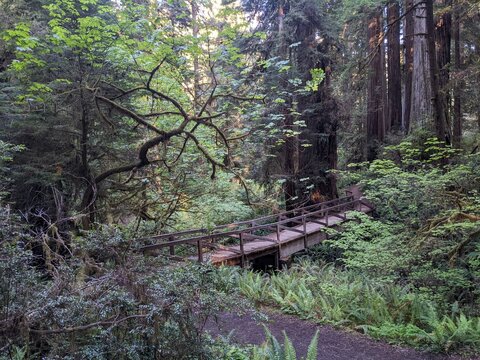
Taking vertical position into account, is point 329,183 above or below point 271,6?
below

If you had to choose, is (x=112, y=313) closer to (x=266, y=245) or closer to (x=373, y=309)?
(x=373, y=309)

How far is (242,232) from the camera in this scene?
1037 centimetres

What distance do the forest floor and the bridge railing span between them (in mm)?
2285

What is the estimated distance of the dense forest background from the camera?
3131 mm

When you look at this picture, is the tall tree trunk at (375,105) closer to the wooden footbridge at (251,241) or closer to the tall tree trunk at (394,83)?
the tall tree trunk at (394,83)

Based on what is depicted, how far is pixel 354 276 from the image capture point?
31.8 feet

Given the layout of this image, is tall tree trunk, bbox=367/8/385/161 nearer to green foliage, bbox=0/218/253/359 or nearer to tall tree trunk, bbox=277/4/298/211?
tall tree trunk, bbox=277/4/298/211

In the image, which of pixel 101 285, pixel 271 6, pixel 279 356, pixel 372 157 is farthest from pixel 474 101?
pixel 101 285

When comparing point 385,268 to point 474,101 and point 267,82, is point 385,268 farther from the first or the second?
point 474,101

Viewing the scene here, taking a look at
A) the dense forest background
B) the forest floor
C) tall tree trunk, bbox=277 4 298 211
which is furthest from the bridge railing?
Answer: the forest floor

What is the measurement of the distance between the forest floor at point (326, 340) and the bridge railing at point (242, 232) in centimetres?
229

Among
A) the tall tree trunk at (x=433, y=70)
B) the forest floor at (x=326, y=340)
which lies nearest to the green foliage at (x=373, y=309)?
the forest floor at (x=326, y=340)

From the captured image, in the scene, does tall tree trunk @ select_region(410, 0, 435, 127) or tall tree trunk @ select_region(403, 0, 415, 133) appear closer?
tall tree trunk @ select_region(410, 0, 435, 127)

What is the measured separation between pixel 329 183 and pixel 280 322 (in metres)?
10.2
